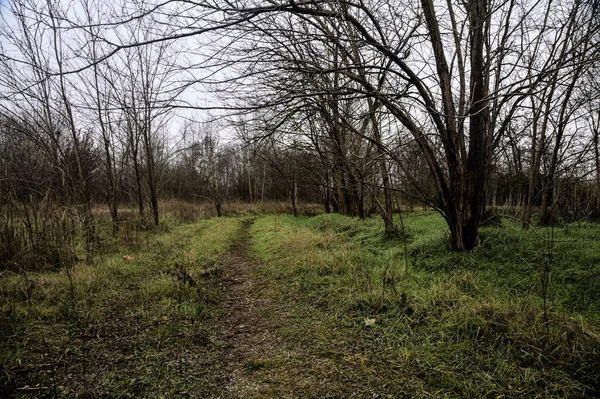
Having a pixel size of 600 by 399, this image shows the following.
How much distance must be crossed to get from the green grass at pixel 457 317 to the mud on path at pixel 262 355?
21 centimetres

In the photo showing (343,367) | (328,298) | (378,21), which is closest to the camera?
(343,367)

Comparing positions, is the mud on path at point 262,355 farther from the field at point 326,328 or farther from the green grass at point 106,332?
the green grass at point 106,332

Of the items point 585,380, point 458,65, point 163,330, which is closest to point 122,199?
point 163,330

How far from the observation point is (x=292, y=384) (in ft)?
8.22

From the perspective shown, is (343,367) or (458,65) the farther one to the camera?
(458,65)

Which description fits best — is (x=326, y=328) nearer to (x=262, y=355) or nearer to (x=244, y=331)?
(x=262, y=355)

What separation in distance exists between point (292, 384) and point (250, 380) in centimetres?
37

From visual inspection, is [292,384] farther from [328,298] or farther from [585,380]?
[585,380]

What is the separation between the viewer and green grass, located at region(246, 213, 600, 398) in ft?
7.89

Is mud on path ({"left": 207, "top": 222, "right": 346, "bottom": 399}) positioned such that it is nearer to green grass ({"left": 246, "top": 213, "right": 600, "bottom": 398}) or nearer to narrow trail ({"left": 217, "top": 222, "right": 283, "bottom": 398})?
narrow trail ({"left": 217, "top": 222, "right": 283, "bottom": 398})

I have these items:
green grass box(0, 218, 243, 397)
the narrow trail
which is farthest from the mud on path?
green grass box(0, 218, 243, 397)

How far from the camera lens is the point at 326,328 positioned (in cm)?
348

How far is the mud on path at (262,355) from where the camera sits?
2453 millimetres

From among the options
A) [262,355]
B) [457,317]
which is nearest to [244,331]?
[262,355]
